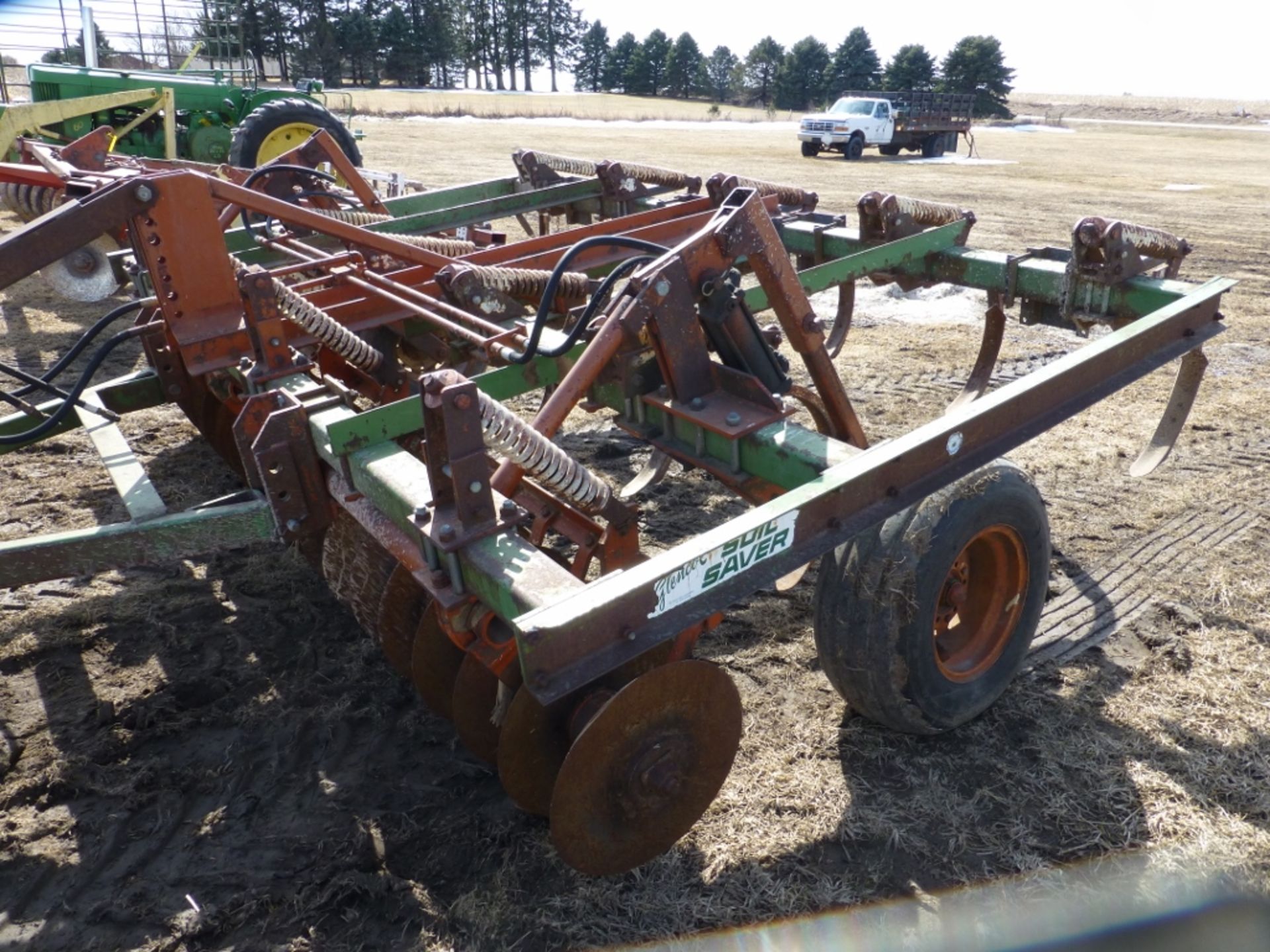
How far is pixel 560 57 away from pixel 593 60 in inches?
147

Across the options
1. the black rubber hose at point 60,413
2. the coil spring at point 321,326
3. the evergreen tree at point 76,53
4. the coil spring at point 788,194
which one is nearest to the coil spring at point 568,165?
the coil spring at point 788,194

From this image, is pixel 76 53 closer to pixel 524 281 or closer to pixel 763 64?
pixel 524 281

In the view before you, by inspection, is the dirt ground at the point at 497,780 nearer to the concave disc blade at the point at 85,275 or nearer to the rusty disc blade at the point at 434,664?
the rusty disc blade at the point at 434,664

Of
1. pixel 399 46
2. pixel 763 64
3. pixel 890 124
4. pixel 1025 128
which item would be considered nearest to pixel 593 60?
pixel 763 64

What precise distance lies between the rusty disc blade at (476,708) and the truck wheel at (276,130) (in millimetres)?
6781

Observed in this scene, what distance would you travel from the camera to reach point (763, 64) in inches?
2707

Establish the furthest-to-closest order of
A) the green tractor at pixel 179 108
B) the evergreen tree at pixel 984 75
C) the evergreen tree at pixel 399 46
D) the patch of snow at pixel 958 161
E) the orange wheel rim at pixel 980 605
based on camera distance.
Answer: the evergreen tree at pixel 399 46 < the evergreen tree at pixel 984 75 < the patch of snow at pixel 958 161 < the green tractor at pixel 179 108 < the orange wheel rim at pixel 980 605

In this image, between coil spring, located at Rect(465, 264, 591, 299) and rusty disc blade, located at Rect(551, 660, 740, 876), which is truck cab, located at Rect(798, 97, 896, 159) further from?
rusty disc blade, located at Rect(551, 660, 740, 876)

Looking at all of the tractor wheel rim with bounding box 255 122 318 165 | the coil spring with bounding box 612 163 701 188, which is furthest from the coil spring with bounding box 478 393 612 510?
the tractor wheel rim with bounding box 255 122 318 165

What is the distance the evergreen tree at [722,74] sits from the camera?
230 ft

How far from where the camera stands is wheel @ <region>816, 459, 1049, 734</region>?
2.71 m

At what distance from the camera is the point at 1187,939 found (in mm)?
2430

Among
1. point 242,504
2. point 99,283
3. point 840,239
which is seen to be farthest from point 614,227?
point 99,283

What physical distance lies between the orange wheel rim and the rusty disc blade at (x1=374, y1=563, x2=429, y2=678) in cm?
165
